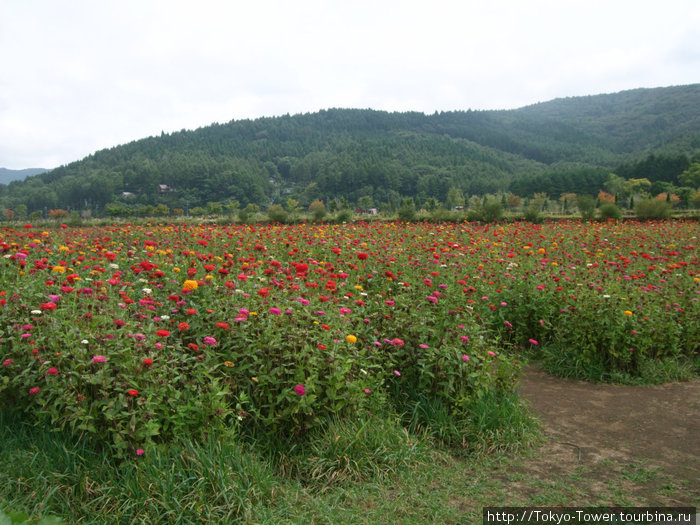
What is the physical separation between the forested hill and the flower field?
6169 centimetres

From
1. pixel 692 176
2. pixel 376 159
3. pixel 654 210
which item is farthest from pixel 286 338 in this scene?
pixel 376 159

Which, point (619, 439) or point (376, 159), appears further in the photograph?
point (376, 159)

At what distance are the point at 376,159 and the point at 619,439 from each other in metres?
90.6

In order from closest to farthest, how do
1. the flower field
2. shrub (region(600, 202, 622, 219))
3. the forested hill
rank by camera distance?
1. the flower field
2. shrub (region(600, 202, 622, 219))
3. the forested hill

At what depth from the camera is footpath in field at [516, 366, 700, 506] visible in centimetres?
268

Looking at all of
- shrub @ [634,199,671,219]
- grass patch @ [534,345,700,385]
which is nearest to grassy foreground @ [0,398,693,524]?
grass patch @ [534,345,700,385]

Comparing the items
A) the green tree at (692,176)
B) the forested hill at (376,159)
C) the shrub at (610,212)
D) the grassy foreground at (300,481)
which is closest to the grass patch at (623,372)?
the grassy foreground at (300,481)

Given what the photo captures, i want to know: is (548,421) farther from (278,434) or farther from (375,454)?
(278,434)

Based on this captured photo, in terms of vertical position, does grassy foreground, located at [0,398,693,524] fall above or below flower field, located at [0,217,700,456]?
below

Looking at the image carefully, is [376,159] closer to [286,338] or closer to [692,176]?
[692,176]

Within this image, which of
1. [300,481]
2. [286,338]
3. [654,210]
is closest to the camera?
[300,481]

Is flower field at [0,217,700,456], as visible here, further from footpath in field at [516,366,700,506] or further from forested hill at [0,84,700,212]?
forested hill at [0,84,700,212]

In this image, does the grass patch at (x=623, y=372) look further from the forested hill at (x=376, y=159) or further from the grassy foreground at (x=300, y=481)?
the forested hill at (x=376, y=159)

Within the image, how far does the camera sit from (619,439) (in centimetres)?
337
